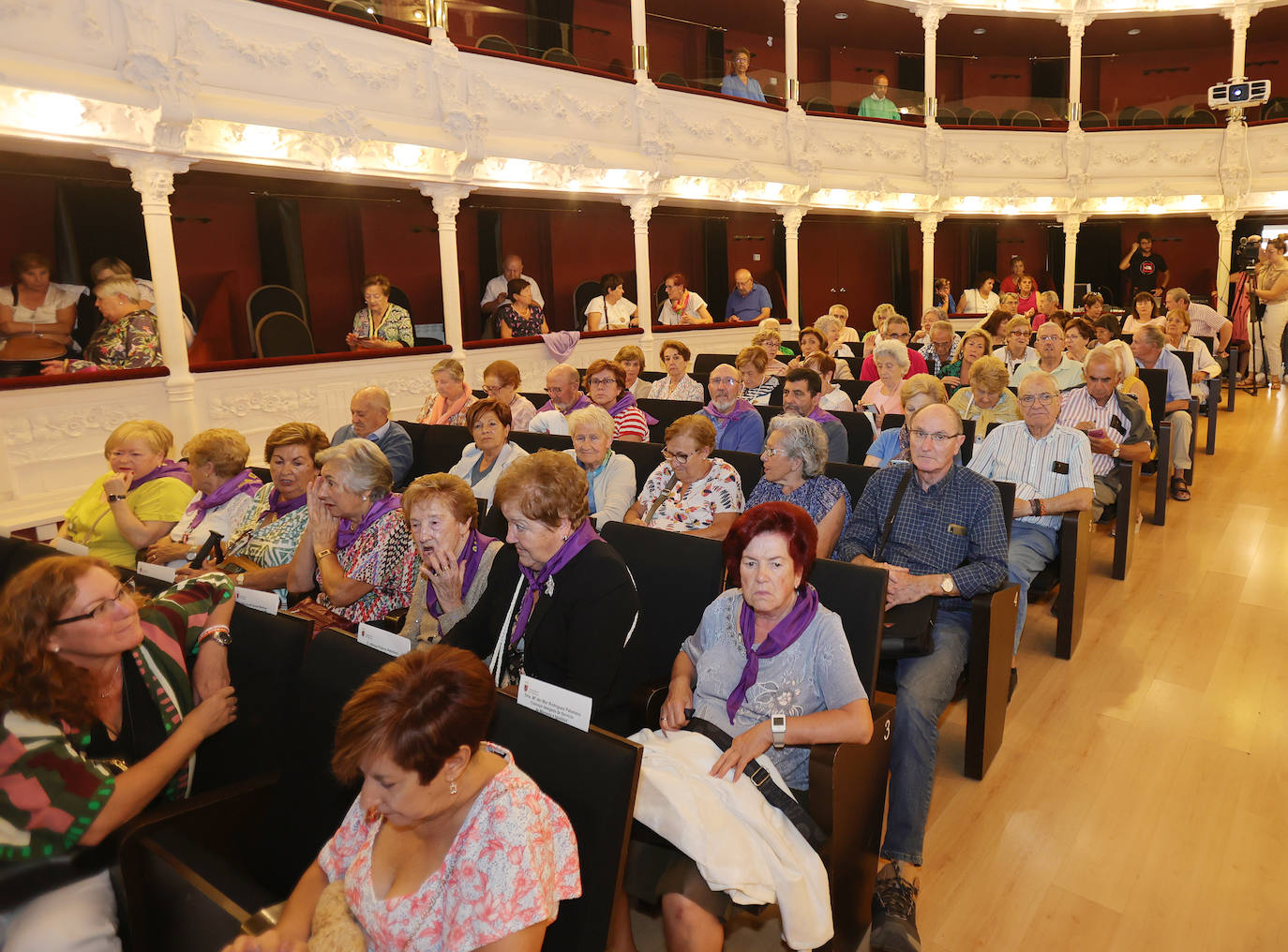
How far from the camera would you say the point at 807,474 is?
10.4ft

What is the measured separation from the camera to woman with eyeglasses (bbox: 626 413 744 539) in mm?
3375

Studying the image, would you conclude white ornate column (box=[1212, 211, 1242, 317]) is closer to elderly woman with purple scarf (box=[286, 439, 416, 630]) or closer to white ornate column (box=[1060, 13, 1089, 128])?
white ornate column (box=[1060, 13, 1089, 128])

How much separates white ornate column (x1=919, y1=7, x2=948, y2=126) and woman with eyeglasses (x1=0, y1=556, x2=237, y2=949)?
42.0 ft

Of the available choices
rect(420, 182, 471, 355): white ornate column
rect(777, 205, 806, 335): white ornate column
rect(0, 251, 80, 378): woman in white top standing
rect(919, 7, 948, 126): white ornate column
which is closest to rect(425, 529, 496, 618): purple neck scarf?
rect(0, 251, 80, 378): woman in white top standing

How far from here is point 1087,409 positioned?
15.1 feet

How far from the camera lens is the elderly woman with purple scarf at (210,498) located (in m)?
3.40

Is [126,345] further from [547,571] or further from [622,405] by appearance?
[547,571]

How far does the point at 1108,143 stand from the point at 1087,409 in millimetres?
10613

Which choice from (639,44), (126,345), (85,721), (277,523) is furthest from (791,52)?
(85,721)

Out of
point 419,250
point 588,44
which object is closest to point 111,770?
point 419,250

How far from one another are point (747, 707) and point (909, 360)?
4000 mm

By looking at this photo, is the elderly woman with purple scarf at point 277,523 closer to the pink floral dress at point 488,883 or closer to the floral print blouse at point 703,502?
the floral print blouse at point 703,502

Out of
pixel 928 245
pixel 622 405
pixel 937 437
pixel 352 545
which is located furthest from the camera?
pixel 928 245

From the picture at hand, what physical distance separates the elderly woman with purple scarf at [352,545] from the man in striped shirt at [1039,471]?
238 cm
